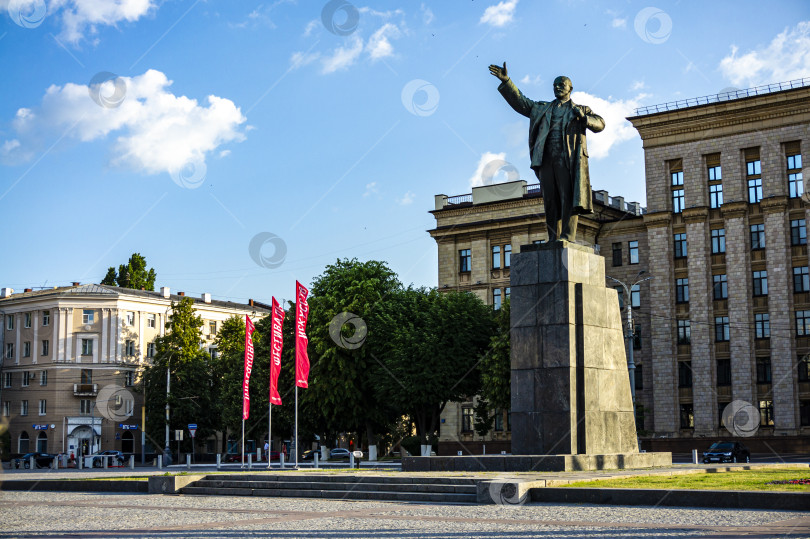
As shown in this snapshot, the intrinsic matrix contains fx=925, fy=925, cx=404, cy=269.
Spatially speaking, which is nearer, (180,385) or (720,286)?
(720,286)

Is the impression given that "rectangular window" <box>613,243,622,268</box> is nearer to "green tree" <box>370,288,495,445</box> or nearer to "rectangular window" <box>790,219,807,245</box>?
"rectangular window" <box>790,219,807,245</box>

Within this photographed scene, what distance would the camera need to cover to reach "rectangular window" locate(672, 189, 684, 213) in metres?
65.0

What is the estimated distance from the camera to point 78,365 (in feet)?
264

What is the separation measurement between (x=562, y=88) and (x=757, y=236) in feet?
146

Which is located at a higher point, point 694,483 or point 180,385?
point 180,385

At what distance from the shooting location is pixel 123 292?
84.2m

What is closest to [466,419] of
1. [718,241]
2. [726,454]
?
[718,241]

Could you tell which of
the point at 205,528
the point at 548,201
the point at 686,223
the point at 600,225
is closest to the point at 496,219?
the point at 600,225

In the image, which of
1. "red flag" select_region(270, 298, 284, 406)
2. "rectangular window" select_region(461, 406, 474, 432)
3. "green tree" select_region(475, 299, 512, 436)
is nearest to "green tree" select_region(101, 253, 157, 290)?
"rectangular window" select_region(461, 406, 474, 432)

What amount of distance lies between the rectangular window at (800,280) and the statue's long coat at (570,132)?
4315cm

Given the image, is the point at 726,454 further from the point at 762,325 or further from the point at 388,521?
the point at 388,521

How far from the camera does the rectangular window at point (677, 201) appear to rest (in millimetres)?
65000

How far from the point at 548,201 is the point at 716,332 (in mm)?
44653

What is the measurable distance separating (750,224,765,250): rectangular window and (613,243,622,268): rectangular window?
11008mm
